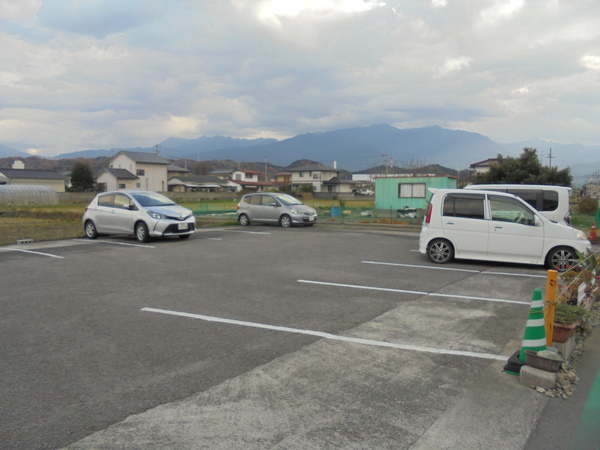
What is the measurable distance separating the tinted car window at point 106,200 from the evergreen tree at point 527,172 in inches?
993

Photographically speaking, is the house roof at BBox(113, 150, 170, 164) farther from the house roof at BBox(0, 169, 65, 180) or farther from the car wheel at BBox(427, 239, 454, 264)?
the car wheel at BBox(427, 239, 454, 264)

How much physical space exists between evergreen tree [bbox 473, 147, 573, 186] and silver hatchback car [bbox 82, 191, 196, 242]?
78.4 feet

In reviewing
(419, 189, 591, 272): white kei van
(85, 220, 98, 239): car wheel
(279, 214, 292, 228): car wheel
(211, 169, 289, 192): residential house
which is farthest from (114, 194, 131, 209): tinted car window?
(211, 169, 289, 192): residential house

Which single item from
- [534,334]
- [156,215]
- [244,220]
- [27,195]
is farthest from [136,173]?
[534,334]

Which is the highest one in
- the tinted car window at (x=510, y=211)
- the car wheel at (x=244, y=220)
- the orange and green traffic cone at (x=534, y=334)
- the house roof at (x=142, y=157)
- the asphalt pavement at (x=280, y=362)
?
the house roof at (x=142, y=157)

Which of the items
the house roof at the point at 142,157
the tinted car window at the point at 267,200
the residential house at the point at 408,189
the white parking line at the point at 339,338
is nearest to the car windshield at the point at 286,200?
the tinted car window at the point at 267,200

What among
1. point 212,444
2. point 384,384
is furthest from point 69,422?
point 384,384

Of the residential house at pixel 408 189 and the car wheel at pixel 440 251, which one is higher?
the residential house at pixel 408 189

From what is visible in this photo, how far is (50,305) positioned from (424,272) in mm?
6673

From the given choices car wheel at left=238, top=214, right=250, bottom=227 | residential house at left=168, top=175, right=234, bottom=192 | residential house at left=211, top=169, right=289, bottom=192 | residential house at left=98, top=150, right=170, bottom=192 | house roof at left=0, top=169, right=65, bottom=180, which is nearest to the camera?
car wheel at left=238, top=214, right=250, bottom=227

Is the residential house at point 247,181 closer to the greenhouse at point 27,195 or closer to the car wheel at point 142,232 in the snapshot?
the greenhouse at point 27,195

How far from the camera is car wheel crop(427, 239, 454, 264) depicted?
998cm

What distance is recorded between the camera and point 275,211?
1897 cm

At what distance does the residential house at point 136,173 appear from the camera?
68.1 meters
